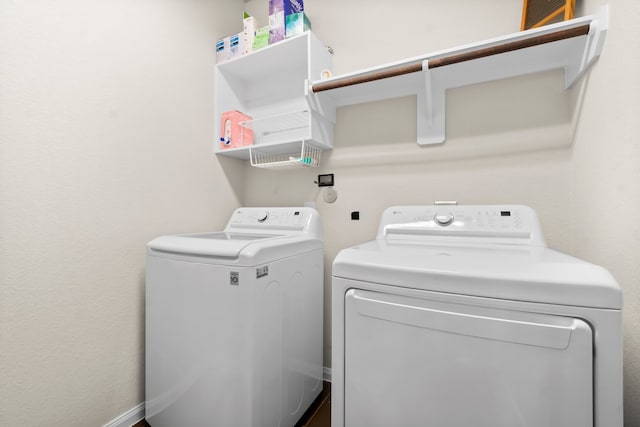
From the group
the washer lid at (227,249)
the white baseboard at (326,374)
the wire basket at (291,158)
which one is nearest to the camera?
the washer lid at (227,249)

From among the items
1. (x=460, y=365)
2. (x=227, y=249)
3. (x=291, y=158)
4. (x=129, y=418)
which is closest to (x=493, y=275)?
(x=460, y=365)

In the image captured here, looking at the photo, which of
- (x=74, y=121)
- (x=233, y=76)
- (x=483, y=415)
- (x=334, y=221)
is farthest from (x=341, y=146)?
(x=483, y=415)

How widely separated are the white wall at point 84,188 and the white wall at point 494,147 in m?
0.83

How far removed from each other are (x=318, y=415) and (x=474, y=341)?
1.14 metres

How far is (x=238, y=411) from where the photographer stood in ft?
3.38

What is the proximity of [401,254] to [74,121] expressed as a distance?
4.91ft

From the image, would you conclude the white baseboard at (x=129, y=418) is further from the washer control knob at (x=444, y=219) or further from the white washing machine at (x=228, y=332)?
the washer control knob at (x=444, y=219)

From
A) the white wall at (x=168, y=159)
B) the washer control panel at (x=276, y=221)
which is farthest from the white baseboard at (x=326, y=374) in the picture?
the washer control panel at (x=276, y=221)

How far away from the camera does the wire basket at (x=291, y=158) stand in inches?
62.8

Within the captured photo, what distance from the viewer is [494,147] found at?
4.48 feet

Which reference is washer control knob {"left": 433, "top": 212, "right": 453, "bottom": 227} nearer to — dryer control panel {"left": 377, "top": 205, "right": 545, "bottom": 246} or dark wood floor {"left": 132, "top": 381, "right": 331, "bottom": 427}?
dryer control panel {"left": 377, "top": 205, "right": 545, "bottom": 246}

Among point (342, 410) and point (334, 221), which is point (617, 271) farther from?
point (334, 221)

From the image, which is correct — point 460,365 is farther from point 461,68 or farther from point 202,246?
point 461,68

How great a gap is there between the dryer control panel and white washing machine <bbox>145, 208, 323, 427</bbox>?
0.54 metres
